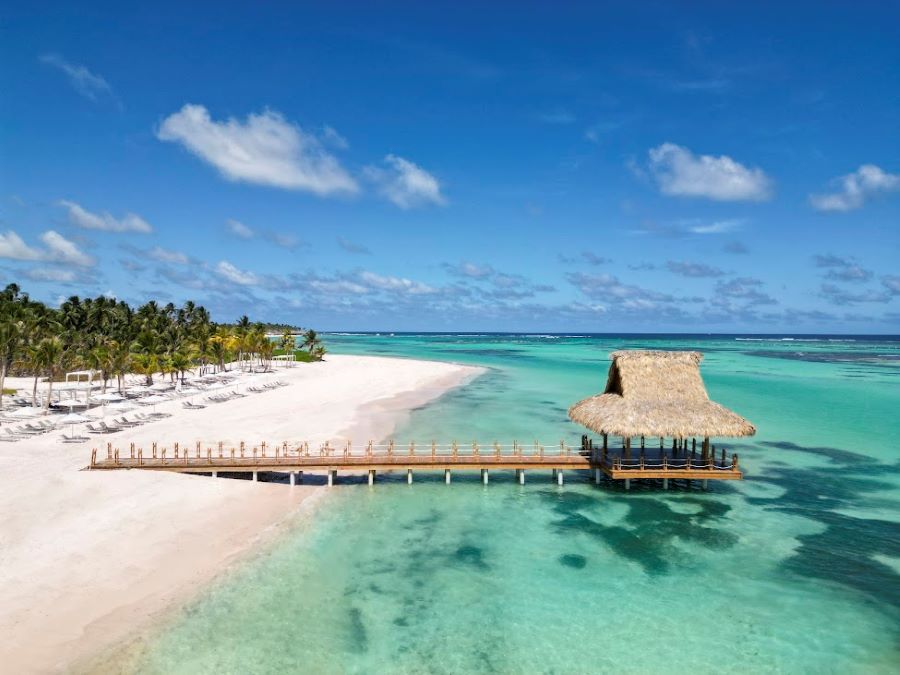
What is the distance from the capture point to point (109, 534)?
1645 centimetres

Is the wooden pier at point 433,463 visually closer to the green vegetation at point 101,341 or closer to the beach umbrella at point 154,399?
the beach umbrella at point 154,399

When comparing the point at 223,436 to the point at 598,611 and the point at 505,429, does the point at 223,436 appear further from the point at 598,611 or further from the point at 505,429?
the point at 598,611

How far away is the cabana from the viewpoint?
21.5 m

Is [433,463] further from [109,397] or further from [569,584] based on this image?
[109,397]

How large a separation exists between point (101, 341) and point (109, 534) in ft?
105

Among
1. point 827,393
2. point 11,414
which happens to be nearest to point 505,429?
point 11,414

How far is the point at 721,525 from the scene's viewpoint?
19297 mm

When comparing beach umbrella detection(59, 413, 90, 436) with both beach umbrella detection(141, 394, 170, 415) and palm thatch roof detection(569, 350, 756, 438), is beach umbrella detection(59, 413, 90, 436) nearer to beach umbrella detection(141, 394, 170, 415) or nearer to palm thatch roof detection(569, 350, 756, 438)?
beach umbrella detection(141, 394, 170, 415)

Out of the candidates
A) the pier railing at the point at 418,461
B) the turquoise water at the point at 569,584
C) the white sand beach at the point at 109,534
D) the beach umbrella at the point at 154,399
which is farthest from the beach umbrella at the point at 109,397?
the turquoise water at the point at 569,584

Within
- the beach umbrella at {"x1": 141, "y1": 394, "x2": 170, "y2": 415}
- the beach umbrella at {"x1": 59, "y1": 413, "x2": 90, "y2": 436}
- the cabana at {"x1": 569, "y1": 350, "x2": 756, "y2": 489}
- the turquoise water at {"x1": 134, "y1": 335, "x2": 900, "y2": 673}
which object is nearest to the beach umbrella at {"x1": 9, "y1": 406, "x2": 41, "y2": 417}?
the beach umbrella at {"x1": 59, "y1": 413, "x2": 90, "y2": 436}

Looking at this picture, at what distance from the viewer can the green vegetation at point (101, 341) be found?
36.3m

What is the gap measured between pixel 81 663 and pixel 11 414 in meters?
28.3

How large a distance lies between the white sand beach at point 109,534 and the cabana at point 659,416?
488 inches

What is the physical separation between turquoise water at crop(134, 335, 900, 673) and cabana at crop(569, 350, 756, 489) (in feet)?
3.49
